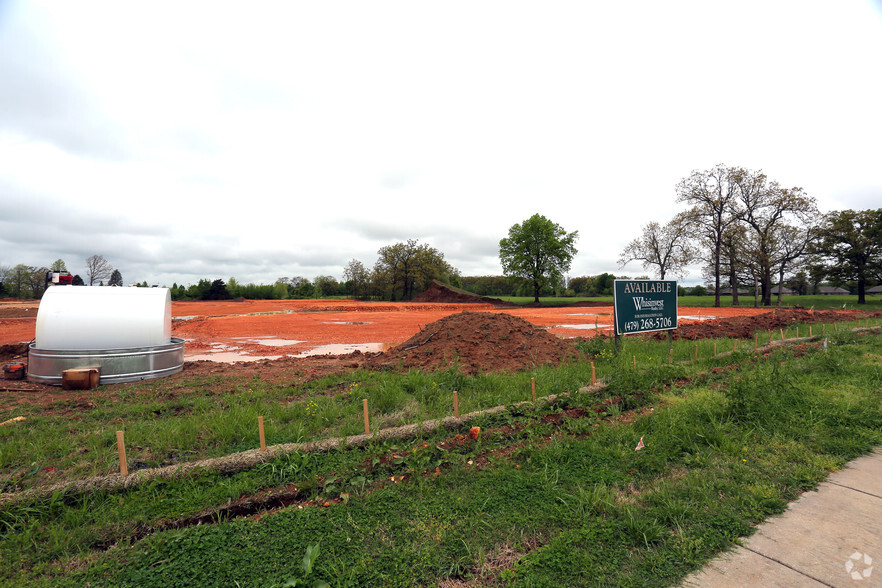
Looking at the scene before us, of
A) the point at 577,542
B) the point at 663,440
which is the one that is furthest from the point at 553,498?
the point at 663,440

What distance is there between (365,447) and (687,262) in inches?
2118

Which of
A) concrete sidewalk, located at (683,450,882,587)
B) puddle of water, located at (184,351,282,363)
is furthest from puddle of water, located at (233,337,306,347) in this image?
concrete sidewalk, located at (683,450,882,587)

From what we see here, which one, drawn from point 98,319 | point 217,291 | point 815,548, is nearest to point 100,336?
point 98,319

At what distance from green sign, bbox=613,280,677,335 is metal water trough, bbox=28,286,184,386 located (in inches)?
417

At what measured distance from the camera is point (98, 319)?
8766 millimetres

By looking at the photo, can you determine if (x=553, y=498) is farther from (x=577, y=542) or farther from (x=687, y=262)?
(x=687, y=262)

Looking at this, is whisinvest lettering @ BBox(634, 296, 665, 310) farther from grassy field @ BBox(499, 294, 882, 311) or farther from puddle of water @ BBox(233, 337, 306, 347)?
grassy field @ BBox(499, 294, 882, 311)

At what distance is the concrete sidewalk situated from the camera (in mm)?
2410

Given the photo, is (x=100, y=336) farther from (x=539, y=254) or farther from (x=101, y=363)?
(x=539, y=254)

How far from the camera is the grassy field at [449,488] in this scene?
8.71ft

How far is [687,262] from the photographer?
48.2 metres

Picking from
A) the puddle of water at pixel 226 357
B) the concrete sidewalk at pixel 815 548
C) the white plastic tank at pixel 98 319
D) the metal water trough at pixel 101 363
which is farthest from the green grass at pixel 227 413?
the puddle of water at pixel 226 357

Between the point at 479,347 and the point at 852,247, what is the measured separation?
49857mm

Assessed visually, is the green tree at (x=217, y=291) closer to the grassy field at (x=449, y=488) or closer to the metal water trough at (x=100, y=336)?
the metal water trough at (x=100, y=336)
